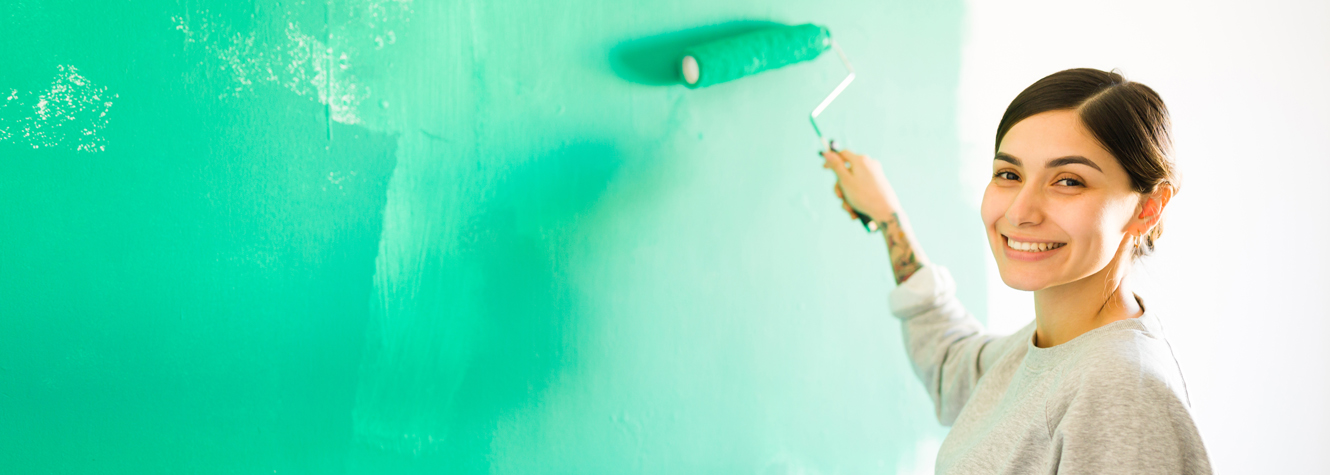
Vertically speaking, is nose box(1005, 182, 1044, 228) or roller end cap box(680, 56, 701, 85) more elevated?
roller end cap box(680, 56, 701, 85)

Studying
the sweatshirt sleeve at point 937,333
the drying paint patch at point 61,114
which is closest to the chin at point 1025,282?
the sweatshirt sleeve at point 937,333

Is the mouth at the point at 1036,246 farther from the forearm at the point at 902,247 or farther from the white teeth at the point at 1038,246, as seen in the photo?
the forearm at the point at 902,247

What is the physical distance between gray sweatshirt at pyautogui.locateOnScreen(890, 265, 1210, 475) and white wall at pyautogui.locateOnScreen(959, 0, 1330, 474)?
1.41 feet

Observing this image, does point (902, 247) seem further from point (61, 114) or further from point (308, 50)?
point (61, 114)

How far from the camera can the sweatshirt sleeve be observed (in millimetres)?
990

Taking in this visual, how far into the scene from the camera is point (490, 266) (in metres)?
0.85

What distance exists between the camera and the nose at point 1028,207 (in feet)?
2.44

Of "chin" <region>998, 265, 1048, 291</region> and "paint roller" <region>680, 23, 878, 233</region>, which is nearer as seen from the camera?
"chin" <region>998, 265, 1048, 291</region>

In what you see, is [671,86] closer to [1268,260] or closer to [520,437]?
[520,437]

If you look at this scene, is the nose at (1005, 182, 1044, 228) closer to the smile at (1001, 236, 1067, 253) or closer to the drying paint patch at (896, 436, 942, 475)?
the smile at (1001, 236, 1067, 253)

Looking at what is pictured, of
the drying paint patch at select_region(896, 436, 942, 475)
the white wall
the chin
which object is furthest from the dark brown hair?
the drying paint patch at select_region(896, 436, 942, 475)

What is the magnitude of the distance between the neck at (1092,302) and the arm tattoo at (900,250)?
0.78ft

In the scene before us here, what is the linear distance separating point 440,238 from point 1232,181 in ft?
4.46

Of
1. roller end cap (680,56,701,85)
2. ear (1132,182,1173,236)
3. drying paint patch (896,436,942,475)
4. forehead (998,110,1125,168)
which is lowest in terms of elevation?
drying paint patch (896,436,942,475)
